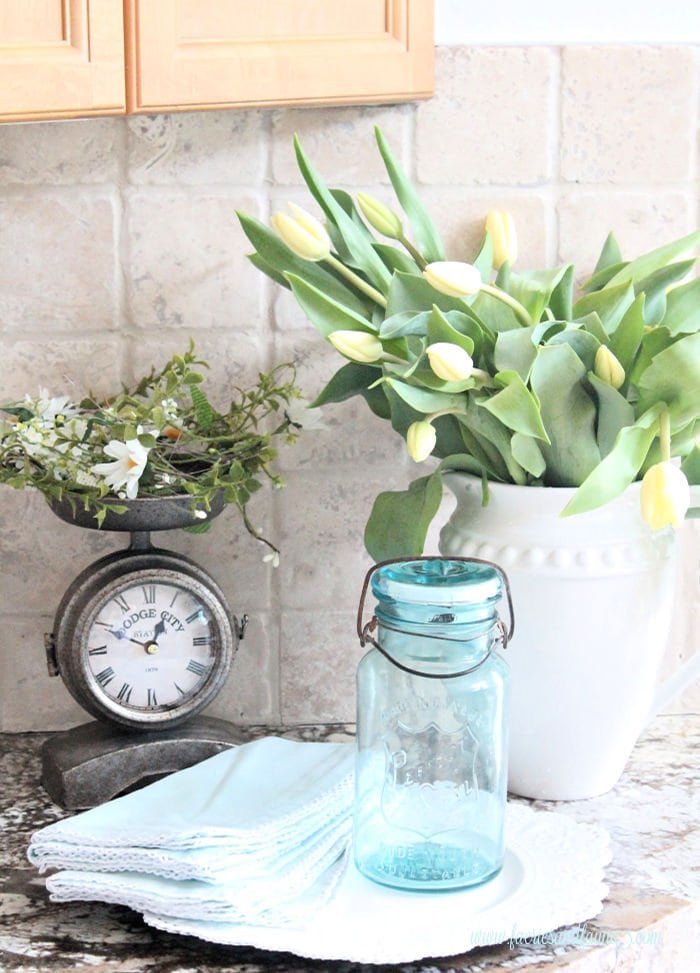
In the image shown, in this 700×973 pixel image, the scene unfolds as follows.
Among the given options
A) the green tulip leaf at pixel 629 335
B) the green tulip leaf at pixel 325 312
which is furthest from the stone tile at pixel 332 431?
the green tulip leaf at pixel 629 335

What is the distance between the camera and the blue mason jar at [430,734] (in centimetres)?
98

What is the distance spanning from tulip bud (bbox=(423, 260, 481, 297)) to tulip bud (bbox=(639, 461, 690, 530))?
207 mm

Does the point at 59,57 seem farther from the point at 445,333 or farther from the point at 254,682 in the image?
the point at 254,682

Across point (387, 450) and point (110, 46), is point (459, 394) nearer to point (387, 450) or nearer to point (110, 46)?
point (387, 450)

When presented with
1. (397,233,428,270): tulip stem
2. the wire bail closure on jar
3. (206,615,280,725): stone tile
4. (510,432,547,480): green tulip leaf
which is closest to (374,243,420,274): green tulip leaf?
(397,233,428,270): tulip stem

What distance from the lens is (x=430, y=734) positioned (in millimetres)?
1022

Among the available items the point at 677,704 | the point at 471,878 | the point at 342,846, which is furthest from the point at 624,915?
the point at 677,704

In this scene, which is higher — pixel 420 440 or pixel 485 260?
pixel 485 260

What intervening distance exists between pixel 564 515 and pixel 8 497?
0.64m

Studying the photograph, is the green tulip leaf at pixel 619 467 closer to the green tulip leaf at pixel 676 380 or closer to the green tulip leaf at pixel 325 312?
the green tulip leaf at pixel 676 380

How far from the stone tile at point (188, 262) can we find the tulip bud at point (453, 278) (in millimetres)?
381

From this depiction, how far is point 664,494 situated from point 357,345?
28 cm

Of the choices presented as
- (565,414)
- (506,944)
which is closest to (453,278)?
(565,414)

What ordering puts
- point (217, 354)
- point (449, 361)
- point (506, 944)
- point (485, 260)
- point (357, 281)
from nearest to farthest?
point (506, 944), point (449, 361), point (357, 281), point (485, 260), point (217, 354)
